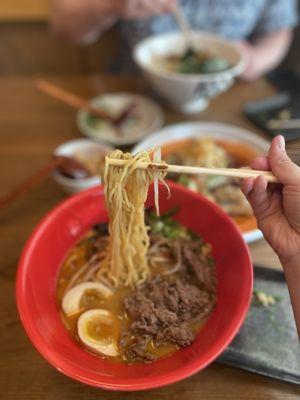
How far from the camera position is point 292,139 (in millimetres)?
961

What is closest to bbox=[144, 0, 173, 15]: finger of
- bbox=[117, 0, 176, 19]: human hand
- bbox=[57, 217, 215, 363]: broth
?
bbox=[117, 0, 176, 19]: human hand

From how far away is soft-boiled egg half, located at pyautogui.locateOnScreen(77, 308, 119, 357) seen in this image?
87 cm

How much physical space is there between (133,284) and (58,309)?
7.9 inches

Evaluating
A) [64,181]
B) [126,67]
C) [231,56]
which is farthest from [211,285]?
[126,67]

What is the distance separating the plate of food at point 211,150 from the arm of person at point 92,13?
551mm

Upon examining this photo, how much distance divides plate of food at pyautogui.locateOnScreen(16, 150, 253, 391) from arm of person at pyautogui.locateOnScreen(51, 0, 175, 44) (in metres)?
1.02

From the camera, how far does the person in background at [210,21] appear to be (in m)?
1.93

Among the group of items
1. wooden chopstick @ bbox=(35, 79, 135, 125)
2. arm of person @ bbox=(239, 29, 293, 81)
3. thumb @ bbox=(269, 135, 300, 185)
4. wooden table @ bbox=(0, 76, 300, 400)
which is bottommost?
wooden table @ bbox=(0, 76, 300, 400)

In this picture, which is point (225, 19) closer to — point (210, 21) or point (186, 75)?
point (210, 21)

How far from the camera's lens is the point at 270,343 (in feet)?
3.08

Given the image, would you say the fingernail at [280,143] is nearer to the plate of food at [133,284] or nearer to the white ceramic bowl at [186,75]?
the plate of food at [133,284]

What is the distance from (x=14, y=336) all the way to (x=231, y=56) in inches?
56.4

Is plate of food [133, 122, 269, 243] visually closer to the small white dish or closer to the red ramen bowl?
the small white dish

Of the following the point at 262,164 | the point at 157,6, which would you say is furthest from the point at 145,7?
the point at 262,164
